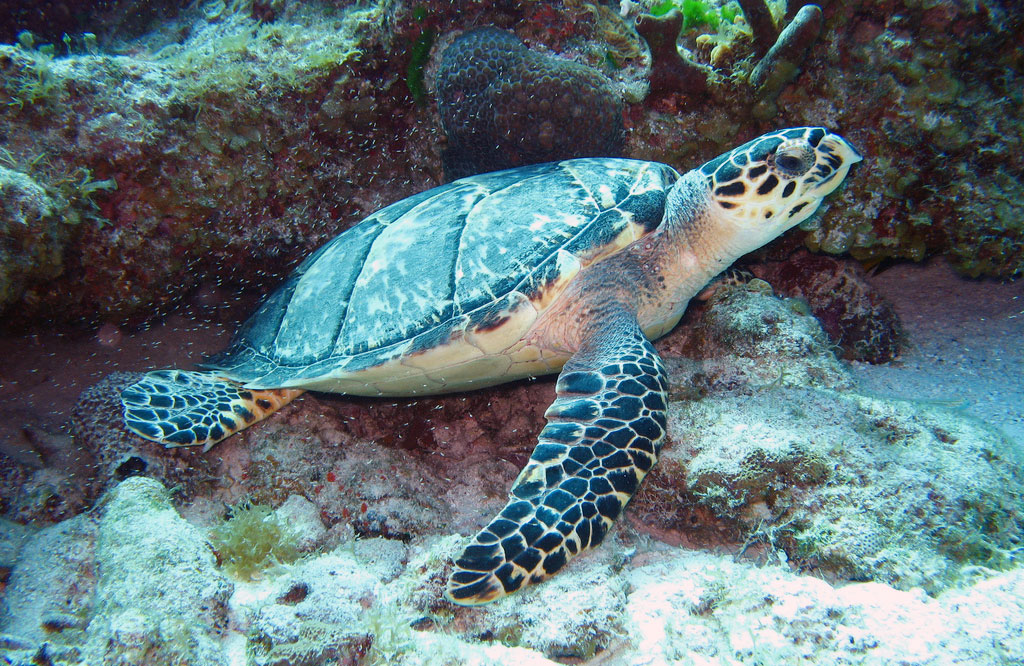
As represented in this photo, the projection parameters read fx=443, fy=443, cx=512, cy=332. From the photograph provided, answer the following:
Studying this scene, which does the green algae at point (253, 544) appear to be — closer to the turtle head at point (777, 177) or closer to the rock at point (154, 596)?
the rock at point (154, 596)

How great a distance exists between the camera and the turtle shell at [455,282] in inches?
103

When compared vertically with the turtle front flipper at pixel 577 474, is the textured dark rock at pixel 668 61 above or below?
above

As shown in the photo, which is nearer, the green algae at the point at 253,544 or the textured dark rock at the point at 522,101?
the green algae at the point at 253,544

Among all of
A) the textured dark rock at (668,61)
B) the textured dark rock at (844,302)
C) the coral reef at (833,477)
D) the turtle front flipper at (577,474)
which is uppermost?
the textured dark rock at (668,61)

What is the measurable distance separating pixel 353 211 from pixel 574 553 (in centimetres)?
322

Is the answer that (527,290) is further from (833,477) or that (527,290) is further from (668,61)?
(668,61)

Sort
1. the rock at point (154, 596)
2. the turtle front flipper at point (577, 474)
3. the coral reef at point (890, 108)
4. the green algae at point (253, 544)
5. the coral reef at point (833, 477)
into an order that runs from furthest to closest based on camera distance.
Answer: the coral reef at point (890, 108)
the green algae at point (253, 544)
the turtle front flipper at point (577, 474)
the coral reef at point (833, 477)
the rock at point (154, 596)

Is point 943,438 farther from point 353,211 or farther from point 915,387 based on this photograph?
point 353,211

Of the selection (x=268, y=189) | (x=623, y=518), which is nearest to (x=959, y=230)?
(x=623, y=518)

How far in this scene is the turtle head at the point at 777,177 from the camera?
2385 millimetres

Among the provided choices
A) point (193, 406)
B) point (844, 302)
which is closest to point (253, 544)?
point (193, 406)

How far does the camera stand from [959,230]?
312cm

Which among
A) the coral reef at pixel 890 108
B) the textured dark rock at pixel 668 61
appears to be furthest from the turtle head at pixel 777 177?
the textured dark rock at pixel 668 61

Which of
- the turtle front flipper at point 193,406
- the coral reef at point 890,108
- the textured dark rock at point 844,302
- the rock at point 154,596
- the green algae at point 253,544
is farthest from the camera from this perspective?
the textured dark rock at point 844,302
